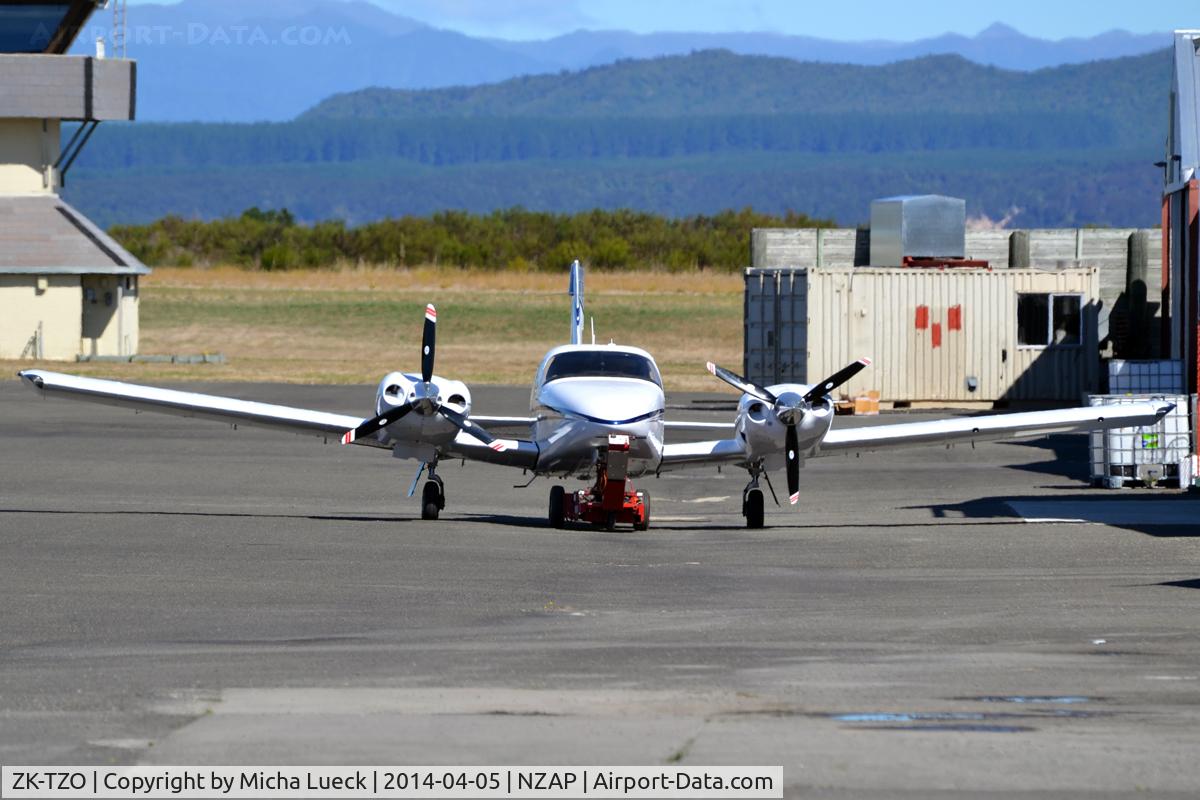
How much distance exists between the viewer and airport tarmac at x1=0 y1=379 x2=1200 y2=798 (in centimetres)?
843

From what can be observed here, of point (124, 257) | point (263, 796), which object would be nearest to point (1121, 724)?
point (263, 796)

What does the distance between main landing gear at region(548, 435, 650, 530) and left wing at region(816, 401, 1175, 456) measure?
215 centimetres

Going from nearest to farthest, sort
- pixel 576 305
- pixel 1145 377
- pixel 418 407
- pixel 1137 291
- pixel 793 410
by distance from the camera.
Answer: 1. pixel 793 410
2. pixel 418 407
3. pixel 576 305
4. pixel 1145 377
5. pixel 1137 291

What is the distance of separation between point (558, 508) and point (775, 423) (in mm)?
2679

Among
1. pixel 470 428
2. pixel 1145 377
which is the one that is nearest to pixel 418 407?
pixel 470 428

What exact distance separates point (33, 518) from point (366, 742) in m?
11.9

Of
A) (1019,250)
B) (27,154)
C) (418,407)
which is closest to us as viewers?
(418,407)

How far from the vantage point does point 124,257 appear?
51.1 m

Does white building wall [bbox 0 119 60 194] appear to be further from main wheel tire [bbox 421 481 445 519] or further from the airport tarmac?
main wheel tire [bbox 421 481 445 519]

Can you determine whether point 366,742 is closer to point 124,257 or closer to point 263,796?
point 263,796

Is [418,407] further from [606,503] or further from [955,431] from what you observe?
[955,431]

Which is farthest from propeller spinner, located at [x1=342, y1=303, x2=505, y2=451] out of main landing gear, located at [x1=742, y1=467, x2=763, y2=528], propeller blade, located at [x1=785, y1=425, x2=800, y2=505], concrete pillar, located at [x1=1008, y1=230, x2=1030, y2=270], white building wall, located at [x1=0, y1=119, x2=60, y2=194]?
white building wall, located at [x1=0, y1=119, x2=60, y2=194]

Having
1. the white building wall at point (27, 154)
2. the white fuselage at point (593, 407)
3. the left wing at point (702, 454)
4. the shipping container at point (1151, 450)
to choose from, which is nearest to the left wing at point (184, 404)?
the white fuselage at point (593, 407)

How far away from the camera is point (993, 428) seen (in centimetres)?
1958
